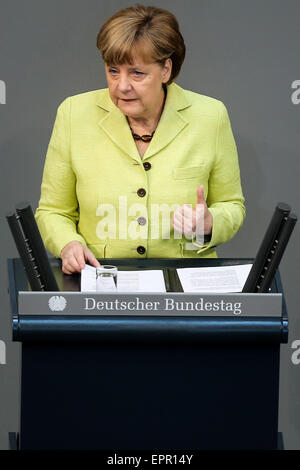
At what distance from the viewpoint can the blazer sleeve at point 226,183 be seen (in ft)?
12.6

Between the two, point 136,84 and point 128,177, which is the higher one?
point 136,84

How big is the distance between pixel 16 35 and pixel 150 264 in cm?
124

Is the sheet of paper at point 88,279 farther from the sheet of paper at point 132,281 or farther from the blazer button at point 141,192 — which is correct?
the blazer button at point 141,192

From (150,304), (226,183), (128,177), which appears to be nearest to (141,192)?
(128,177)

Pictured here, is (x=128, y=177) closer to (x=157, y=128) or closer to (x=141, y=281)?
(x=157, y=128)

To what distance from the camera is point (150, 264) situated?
359 centimetres

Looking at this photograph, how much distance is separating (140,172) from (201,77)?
2.63 feet

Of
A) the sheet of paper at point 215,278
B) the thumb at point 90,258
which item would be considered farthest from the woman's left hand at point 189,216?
the thumb at point 90,258

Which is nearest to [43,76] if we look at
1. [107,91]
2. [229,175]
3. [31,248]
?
[107,91]

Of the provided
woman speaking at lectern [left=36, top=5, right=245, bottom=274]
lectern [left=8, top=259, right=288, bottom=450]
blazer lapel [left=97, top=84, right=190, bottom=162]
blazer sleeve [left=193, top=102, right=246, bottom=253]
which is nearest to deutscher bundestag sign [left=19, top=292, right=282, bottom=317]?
lectern [left=8, top=259, right=288, bottom=450]

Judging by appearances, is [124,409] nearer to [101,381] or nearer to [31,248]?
[101,381]

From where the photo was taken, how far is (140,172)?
3.80 m

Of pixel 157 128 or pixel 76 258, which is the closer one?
pixel 76 258

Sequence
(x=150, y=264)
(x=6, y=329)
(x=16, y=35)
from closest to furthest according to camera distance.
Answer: (x=150, y=264)
(x=16, y=35)
(x=6, y=329)
